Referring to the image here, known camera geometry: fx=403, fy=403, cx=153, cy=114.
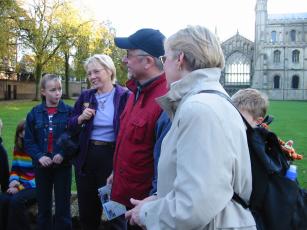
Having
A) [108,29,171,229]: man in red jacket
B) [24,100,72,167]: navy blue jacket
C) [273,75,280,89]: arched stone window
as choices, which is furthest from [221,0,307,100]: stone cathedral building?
[108,29,171,229]: man in red jacket

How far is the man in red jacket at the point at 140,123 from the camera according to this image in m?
3.07

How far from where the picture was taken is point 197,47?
205cm

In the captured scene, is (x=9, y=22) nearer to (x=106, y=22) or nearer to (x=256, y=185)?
(x=106, y=22)

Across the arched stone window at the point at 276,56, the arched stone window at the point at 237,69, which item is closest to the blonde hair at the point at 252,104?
the arched stone window at the point at 276,56

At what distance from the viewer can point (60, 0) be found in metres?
33.9

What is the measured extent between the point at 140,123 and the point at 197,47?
1.13m

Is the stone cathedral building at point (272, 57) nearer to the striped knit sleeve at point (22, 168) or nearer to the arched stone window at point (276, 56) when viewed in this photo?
the arched stone window at point (276, 56)

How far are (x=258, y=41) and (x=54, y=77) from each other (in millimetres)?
73000

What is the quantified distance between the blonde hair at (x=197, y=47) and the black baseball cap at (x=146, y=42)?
3.44 ft

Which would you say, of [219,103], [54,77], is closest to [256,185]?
[219,103]

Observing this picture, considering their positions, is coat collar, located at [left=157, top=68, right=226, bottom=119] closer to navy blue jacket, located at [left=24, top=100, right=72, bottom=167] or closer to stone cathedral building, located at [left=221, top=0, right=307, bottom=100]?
navy blue jacket, located at [left=24, top=100, right=72, bottom=167]

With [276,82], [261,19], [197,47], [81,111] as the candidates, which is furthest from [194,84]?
[261,19]

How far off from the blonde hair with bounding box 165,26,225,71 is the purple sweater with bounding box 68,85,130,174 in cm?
200

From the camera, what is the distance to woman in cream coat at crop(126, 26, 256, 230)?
179 centimetres
